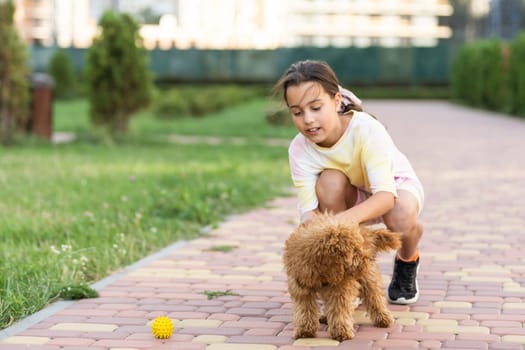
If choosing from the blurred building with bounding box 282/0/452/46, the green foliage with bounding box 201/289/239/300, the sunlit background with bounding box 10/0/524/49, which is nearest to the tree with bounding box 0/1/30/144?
the green foliage with bounding box 201/289/239/300

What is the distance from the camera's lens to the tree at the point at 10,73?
12625 millimetres

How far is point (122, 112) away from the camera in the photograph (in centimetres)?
1366

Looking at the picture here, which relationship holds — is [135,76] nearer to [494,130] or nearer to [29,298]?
[494,130]

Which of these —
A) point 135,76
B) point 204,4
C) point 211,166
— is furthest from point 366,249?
point 204,4

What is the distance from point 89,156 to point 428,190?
14.1 feet

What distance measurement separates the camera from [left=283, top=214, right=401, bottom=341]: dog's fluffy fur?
12.3 ft

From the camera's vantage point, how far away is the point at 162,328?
3.87 m

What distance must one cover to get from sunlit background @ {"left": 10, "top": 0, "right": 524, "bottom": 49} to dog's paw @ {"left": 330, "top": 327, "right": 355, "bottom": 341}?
56667 mm

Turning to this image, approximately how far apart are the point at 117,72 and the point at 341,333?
10.0 m

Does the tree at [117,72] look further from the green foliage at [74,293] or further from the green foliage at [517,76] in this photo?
the green foliage at [517,76]

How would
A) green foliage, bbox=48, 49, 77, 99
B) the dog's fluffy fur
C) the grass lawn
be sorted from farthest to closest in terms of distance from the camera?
green foliage, bbox=48, 49, 77, 99, the grass lawn, the dog's fluffy fur

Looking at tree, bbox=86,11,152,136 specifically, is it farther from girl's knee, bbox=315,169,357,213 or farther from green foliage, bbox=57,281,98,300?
girl's knee, bbox=315,169,357,213

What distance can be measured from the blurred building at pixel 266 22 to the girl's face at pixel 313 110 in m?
67.6

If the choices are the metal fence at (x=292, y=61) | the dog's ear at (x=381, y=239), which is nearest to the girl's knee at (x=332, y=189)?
the dog's ear at (x=381, y=239)
